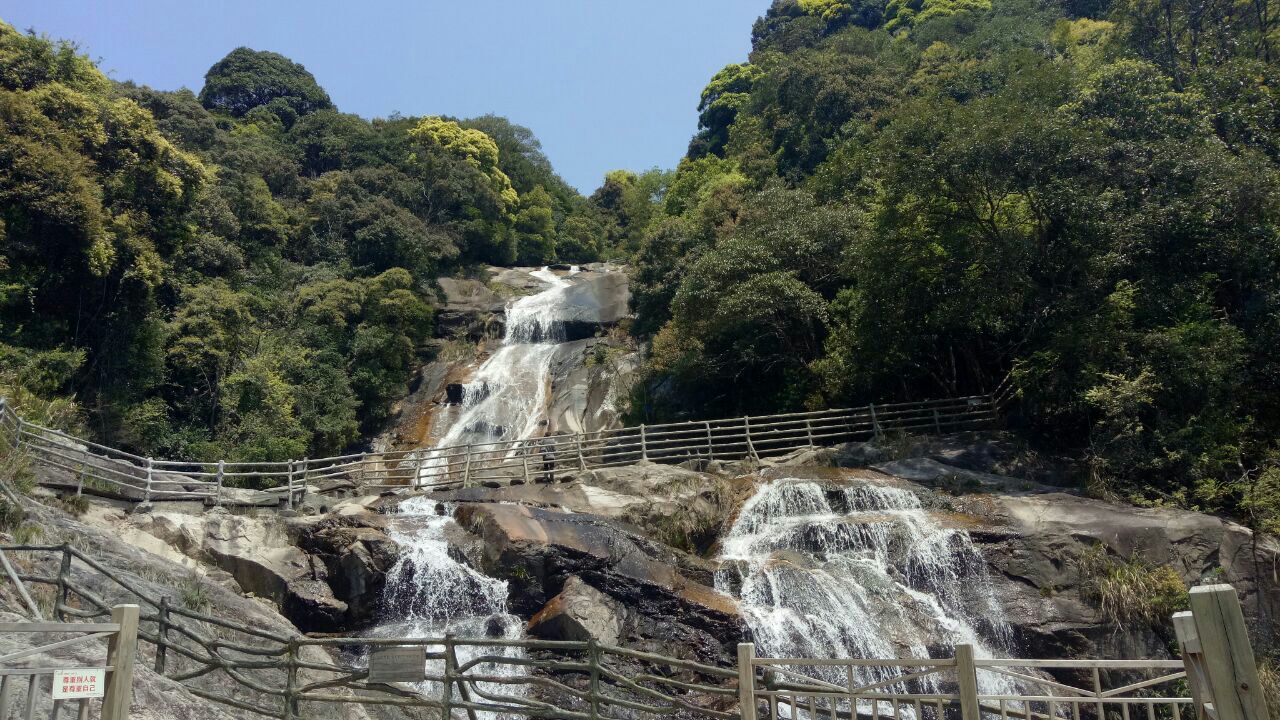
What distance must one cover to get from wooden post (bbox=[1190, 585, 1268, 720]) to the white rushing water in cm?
859

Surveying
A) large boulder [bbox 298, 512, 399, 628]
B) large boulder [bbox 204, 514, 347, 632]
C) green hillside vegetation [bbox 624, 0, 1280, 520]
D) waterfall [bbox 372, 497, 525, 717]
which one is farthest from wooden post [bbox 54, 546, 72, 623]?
green hillside vegetation [bbox 624, 0, 1280, 520]

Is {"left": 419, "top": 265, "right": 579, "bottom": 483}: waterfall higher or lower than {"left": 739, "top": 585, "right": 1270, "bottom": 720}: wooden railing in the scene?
higher

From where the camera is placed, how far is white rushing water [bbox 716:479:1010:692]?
1233 centimetres

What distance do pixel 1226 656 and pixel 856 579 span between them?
1028cm

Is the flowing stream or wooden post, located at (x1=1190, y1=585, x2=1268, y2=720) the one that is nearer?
wooden post, located at (x1=1190, y1=585, x2=1268, y2=720)

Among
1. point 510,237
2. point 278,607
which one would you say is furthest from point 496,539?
point 510,237

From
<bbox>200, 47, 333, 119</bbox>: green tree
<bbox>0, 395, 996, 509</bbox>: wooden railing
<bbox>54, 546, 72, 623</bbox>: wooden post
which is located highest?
<bbox>200, 47, 333, 119</bbox>: green tree

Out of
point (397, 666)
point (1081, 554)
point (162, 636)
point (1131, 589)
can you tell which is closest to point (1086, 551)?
point (1081, 554)

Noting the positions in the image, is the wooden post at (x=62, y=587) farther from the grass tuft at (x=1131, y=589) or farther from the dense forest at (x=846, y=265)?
the grass tuft at (x=1131, y=589)

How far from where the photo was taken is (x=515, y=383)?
98.1ft

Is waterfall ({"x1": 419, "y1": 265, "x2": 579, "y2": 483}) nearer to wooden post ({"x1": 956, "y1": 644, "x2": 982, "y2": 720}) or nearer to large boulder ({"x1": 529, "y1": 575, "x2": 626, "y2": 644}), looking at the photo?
large boulder ({"x1": 529, "y1": 575, "x2": 626, "y2": 644})

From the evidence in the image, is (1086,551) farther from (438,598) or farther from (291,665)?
(291,665)

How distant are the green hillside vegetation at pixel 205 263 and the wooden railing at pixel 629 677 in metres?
10.7

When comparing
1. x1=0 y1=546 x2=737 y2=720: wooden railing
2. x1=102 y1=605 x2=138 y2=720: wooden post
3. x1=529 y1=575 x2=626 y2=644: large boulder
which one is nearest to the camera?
x1=102 y1=605 x2=138 y2=720: wooden post
